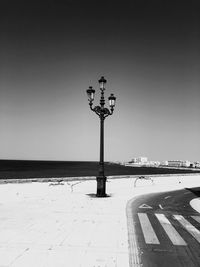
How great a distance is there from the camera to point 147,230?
28.8 feet

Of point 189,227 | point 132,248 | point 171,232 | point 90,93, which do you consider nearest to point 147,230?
point 171,232

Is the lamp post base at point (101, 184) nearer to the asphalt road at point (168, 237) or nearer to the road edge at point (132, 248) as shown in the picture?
the asphalt road at point (168, 237)

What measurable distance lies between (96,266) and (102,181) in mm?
10785

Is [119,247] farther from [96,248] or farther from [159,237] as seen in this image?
[159,237]

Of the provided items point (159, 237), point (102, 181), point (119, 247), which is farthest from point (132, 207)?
point (119, 247)

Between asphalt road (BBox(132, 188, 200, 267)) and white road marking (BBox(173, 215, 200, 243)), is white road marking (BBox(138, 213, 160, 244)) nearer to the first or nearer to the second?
asphalt road (BBox(132, 188, 200, 267))

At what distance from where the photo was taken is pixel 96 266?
18.2 ft

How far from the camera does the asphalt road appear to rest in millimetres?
6051

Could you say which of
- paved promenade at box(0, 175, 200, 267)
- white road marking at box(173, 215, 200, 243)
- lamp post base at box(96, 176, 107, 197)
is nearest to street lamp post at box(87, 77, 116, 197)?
lamp post base at box(96, 176, 107, 197)

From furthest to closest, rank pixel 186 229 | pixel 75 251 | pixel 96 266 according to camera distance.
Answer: pixel 186 229 → pixel 75 251 → pixel 96 266

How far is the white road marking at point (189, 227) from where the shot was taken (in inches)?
324

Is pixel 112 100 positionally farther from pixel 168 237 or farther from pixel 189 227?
pixel 168 237

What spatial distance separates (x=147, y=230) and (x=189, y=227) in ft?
5.44

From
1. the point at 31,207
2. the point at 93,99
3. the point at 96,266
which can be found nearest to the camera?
the point at 96,266
